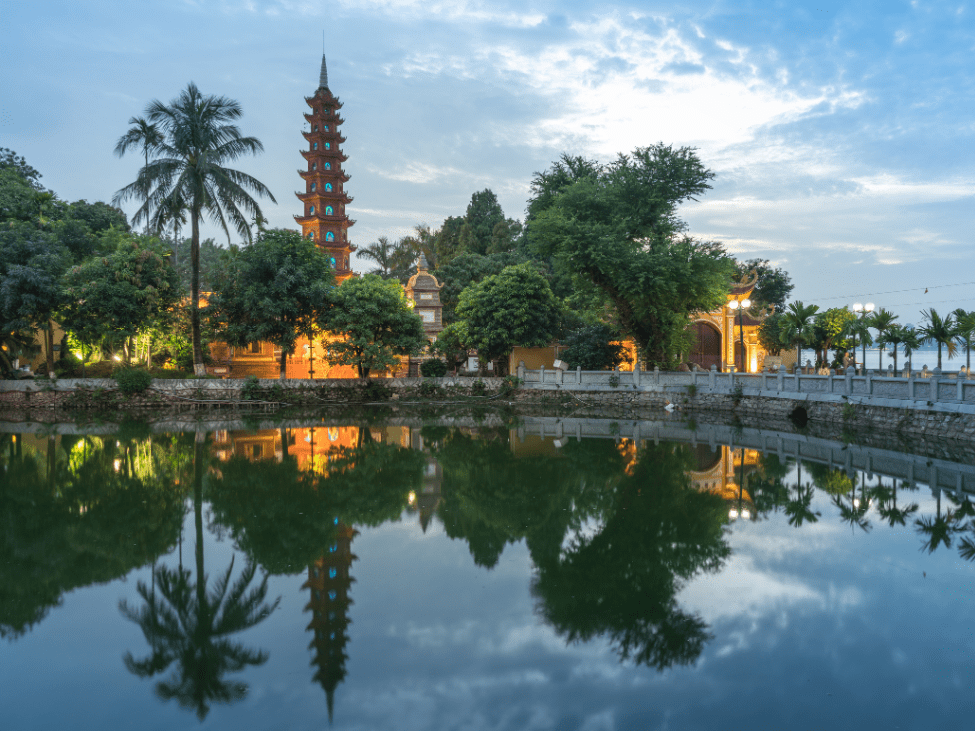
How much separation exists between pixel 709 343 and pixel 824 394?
12533 millimetres

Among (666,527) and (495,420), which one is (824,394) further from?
(666,527)

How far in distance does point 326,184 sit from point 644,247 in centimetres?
2174

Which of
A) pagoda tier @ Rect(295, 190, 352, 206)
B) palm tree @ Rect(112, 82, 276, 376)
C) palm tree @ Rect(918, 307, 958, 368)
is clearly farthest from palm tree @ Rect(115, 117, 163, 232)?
palm tree @ Rect(918, 307, 958, 368)

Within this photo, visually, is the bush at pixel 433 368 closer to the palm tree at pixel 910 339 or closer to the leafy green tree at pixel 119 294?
the leafy green tree at pixel 119 294

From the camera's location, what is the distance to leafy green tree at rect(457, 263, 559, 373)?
2778 cm

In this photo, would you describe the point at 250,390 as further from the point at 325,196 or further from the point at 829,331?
the point at 829,331

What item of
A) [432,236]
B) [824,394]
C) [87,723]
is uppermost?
[432,236]

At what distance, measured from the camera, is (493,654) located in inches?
194

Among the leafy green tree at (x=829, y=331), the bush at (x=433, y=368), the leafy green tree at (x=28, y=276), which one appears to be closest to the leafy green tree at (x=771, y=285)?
the leafy green tree at (x=829, y=331)

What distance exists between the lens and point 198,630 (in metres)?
5.43

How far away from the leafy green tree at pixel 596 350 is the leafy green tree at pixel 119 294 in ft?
55.7

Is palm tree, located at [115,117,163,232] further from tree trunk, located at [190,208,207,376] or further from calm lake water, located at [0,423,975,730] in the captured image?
calm lake water, located at [0,423,975,730]

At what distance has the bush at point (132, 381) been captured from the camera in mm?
24438

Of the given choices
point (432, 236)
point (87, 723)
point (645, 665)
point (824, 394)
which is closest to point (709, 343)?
point (824, 394)
